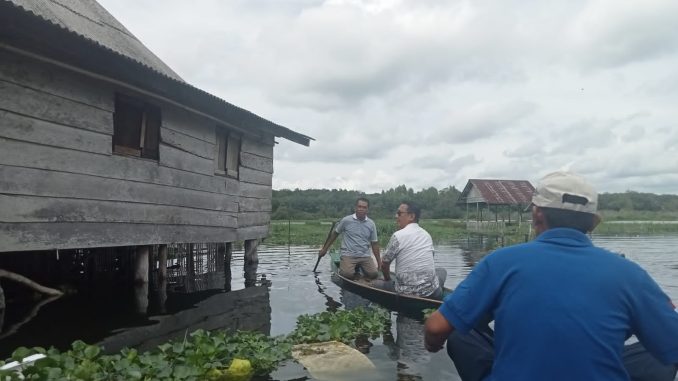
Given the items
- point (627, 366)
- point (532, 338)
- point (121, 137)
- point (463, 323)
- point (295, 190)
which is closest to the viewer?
point (532, 338)

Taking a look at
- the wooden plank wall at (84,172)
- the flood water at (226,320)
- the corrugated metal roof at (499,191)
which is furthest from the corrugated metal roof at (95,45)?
the corrugated metal roof at (499,191)

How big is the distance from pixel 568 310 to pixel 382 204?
247ft

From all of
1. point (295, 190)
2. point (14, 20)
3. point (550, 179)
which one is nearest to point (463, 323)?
point (550, 179)

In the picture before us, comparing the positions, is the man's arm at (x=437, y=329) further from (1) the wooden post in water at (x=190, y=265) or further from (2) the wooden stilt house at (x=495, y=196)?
(2) the wooden stilt house at (x=495, y=196)

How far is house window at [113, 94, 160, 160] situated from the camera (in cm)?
930

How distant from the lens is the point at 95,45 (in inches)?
286

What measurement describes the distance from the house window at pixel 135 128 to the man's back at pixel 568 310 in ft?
26.6

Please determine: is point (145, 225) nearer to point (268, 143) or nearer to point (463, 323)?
point (268, 143)

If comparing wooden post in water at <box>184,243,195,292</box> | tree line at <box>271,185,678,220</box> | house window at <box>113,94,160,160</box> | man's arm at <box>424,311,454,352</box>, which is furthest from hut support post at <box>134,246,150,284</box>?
tree line at <box>271,185,678,220</box>

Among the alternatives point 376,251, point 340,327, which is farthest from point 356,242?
point 340,327

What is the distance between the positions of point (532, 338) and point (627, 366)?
0.99m

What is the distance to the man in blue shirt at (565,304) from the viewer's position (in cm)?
228

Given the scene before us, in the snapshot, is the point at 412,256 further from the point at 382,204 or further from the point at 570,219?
the point at 382,204

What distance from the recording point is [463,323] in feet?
8.57
